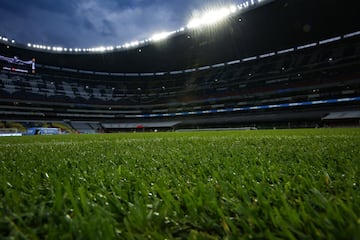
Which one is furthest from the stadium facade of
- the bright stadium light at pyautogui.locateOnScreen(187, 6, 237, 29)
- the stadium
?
the bright stadium light at pyautogui.locateOnScreen(187, 6, 237, 29)

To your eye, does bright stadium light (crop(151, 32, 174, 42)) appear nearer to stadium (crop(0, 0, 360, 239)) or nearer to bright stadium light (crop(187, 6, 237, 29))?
stadium (crop(0, 0, 360, 239))

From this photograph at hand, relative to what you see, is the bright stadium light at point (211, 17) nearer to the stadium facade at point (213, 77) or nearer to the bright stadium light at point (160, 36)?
the stadium facade at point (213, 77)

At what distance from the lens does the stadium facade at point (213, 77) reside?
28.7 meters

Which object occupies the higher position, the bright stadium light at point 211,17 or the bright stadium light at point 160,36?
the bright stadium light at point 160,36

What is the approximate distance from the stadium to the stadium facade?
186mm

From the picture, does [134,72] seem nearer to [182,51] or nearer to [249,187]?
[182,51]

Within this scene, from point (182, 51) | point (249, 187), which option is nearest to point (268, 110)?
point (182, 51)

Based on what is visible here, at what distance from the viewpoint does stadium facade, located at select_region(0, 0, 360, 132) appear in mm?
28719

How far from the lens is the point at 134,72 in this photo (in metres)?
50.0

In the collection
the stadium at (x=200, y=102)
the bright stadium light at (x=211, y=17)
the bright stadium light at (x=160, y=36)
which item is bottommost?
the stadium at (x=200, y=102)

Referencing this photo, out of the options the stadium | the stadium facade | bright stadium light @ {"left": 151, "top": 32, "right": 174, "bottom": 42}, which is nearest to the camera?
the stadium

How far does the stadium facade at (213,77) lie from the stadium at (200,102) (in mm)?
186

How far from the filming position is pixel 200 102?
4156 centimetres

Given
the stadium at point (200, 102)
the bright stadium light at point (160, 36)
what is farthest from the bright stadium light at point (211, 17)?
the bright stadium light at point (160, 36)
